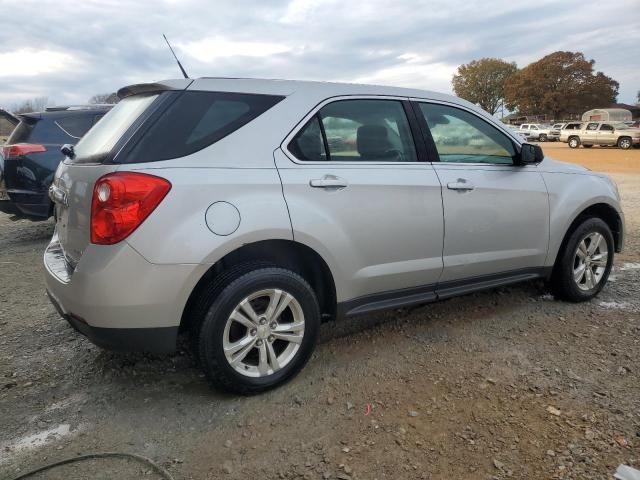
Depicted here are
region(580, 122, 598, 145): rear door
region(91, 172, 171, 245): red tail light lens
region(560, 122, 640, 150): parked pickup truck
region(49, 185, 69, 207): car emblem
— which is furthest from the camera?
region(580, 122, 598, 145): rear door

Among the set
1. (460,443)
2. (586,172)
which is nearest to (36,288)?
(460,443)

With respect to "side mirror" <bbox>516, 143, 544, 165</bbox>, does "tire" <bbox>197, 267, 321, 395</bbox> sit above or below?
below

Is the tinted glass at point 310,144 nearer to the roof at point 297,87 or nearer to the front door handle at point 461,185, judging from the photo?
the roof at point 297,87

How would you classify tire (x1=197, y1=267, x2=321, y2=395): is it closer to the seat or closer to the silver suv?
the silver suv

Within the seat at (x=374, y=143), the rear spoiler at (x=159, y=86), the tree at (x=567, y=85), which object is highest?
the tree at (x=567, y=85)

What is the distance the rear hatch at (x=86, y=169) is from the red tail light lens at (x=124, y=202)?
8 centimetres

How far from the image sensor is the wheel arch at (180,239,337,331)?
106 inches

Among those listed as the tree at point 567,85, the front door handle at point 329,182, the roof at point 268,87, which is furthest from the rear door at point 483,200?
the tree at point 567,85

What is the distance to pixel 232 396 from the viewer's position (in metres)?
2.87

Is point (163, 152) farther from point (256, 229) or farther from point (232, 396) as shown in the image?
point (232, 396)

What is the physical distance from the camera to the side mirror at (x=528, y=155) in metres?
3.74

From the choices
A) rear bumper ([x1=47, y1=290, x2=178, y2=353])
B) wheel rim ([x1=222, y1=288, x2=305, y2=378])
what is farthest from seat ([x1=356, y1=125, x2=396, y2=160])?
rear bumper ([x1=47, y1=290, x2=178, y2=353])

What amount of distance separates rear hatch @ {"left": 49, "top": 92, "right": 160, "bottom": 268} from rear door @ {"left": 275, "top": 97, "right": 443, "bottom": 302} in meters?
0.83

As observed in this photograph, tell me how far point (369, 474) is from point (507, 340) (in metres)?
1.73
